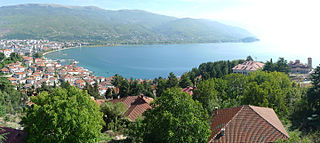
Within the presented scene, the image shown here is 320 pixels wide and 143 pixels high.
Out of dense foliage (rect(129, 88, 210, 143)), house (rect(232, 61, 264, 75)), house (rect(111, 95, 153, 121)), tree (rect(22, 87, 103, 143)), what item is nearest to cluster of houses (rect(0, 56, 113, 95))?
house (rect(232, 61, 264, 75))

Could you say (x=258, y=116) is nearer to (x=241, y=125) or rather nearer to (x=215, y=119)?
(x=241, y=125)

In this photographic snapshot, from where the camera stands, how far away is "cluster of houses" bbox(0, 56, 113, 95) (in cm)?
5581

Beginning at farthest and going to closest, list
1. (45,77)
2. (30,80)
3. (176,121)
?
(45,77)
(30,80)
(176,121)

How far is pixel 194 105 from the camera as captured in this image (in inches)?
400

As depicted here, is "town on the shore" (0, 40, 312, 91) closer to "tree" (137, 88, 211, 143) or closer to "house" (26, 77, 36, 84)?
"house" (26, 77, 36, 84)

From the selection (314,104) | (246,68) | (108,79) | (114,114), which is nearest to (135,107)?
(114,114)

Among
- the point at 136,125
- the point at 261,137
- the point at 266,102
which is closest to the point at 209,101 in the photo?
the point at 266,102

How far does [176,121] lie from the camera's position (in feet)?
30.1

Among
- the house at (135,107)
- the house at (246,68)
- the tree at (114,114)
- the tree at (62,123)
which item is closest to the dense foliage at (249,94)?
the house at (135,107)

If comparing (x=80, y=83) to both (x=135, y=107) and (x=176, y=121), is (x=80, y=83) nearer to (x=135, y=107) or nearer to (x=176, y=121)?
(x=135, y=107)

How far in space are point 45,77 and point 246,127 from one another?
63173 millimetres

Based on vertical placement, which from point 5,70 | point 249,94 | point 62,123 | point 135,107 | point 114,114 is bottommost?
point 5,70

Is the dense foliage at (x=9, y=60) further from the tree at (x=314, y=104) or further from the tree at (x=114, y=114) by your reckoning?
the tree at (x=314, y=104)

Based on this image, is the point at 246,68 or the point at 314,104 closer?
the point at 314,104
